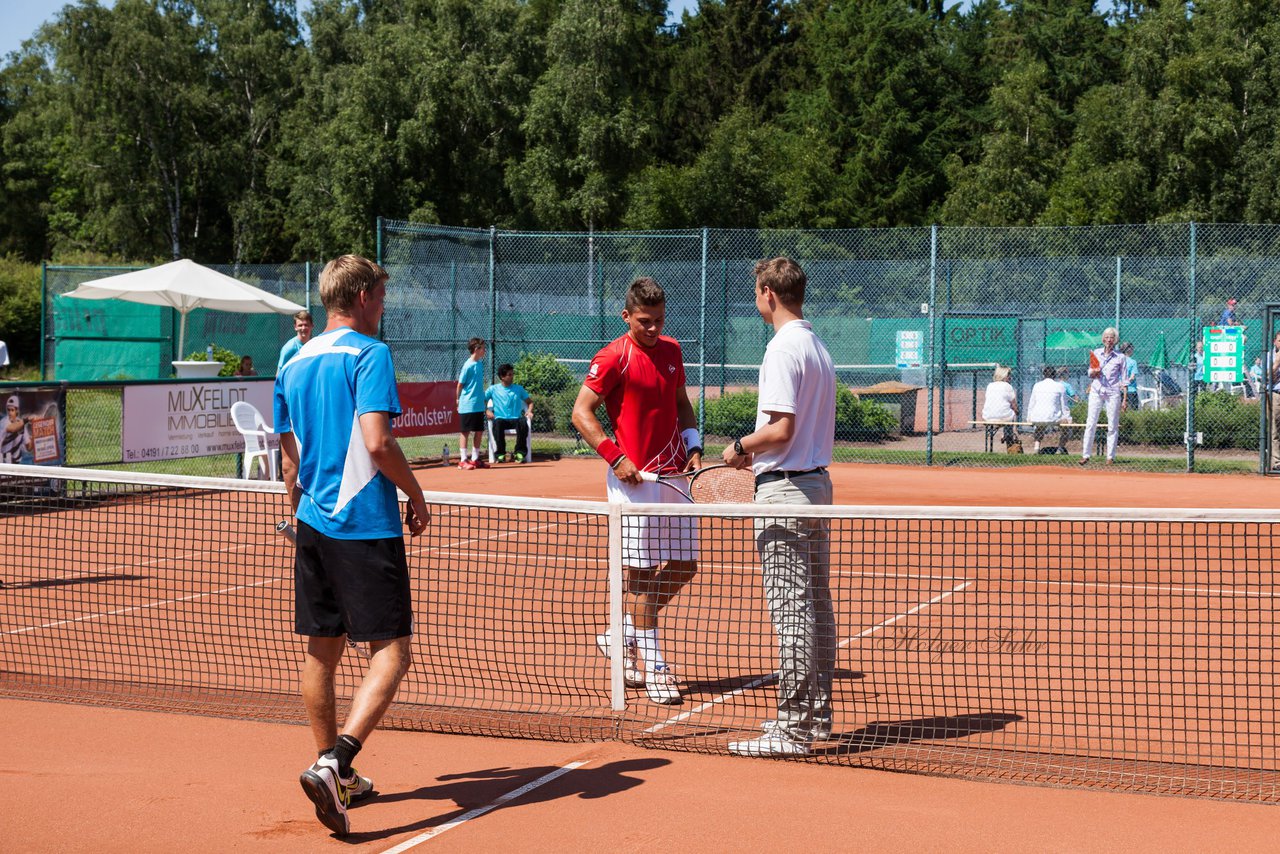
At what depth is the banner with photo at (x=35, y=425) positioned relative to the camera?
12.8 meters

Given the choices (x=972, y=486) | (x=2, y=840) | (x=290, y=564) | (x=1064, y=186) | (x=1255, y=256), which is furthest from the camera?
(x=1064, y=186)

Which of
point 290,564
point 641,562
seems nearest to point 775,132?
point 290,564

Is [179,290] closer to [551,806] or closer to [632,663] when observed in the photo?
[632,663]

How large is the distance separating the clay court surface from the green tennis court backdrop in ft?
46.8

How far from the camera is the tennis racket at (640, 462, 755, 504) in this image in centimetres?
605

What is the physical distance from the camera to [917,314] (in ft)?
72.4

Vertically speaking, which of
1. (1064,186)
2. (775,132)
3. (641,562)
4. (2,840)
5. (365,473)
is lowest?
(2,840)

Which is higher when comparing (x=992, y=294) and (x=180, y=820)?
(x=992, y=294)

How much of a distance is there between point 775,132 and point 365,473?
49.4 m

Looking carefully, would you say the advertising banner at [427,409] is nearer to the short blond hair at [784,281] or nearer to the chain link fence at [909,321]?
the chain link fence at [909,321]

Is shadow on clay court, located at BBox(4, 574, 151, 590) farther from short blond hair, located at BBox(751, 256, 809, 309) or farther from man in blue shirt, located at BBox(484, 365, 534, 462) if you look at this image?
man in blue shirt, located at BBox(484, 365, 534, 462)

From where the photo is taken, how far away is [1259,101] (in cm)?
3703

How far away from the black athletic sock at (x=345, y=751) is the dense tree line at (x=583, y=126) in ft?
120

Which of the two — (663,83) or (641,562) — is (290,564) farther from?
(663,83)
